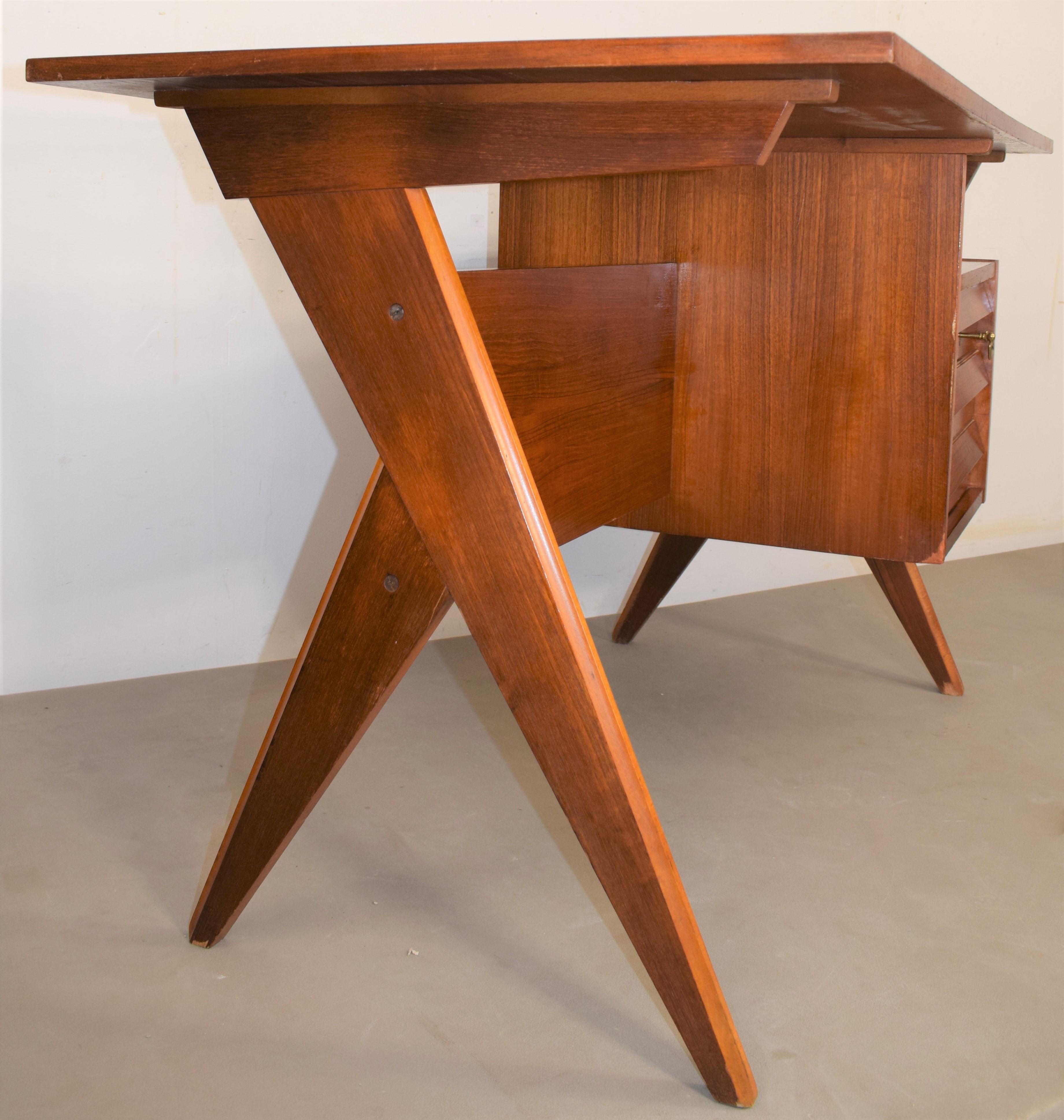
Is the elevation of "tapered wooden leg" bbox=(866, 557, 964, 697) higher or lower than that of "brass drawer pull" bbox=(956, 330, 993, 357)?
lower

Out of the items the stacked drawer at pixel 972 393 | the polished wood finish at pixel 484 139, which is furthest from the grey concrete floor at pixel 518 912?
the polished wood finish at pixel 484 139

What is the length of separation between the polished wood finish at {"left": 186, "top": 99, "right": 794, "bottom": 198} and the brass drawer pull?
22.1 inches

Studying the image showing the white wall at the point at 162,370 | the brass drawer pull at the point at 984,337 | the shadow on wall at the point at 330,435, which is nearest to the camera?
the brass drawer pull at the point at 984,337

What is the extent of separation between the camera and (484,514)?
2.30ft

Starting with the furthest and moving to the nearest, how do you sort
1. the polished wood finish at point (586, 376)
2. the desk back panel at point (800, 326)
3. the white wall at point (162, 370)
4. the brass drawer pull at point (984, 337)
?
the white wall at point (162, 370)
the brass drawer pull at point (984, 337)
the desk back panel at point (800, 326)
the polished wood finish at point (586, 376)

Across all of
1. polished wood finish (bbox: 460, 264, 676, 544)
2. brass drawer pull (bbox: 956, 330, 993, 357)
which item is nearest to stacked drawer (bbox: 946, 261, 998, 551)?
brass drawer pull (bbox: 956, 330, 993, 357)

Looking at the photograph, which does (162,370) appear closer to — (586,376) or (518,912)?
(586,376)

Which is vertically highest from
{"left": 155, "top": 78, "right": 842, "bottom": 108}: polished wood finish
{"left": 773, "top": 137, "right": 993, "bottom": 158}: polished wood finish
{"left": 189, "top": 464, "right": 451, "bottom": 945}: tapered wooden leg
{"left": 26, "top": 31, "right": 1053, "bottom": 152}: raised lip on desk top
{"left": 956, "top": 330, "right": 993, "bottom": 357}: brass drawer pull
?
{"left": 26, "top": 31, "right": 1053, "bottom": 152}: raised lip on desk top

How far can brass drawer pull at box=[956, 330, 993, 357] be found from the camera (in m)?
1.16

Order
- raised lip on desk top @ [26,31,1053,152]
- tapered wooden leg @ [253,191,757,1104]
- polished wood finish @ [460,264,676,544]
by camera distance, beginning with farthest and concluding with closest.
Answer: polished wood finish @ [460,264,676,544], tapered wooden leg @ [253,191,757,1104], raised lip on desk top @ [26,31,1053,152]

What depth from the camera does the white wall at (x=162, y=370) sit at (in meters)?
1.41

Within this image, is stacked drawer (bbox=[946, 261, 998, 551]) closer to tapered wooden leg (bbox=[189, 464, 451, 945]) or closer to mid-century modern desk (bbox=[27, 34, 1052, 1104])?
mid-century modern desk (bbox=[27, 34, 1052, 1104])

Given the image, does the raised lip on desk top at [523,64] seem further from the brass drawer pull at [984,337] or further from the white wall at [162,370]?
the white wall at [162,370]

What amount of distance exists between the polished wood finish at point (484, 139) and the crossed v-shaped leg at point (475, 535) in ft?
0.06
